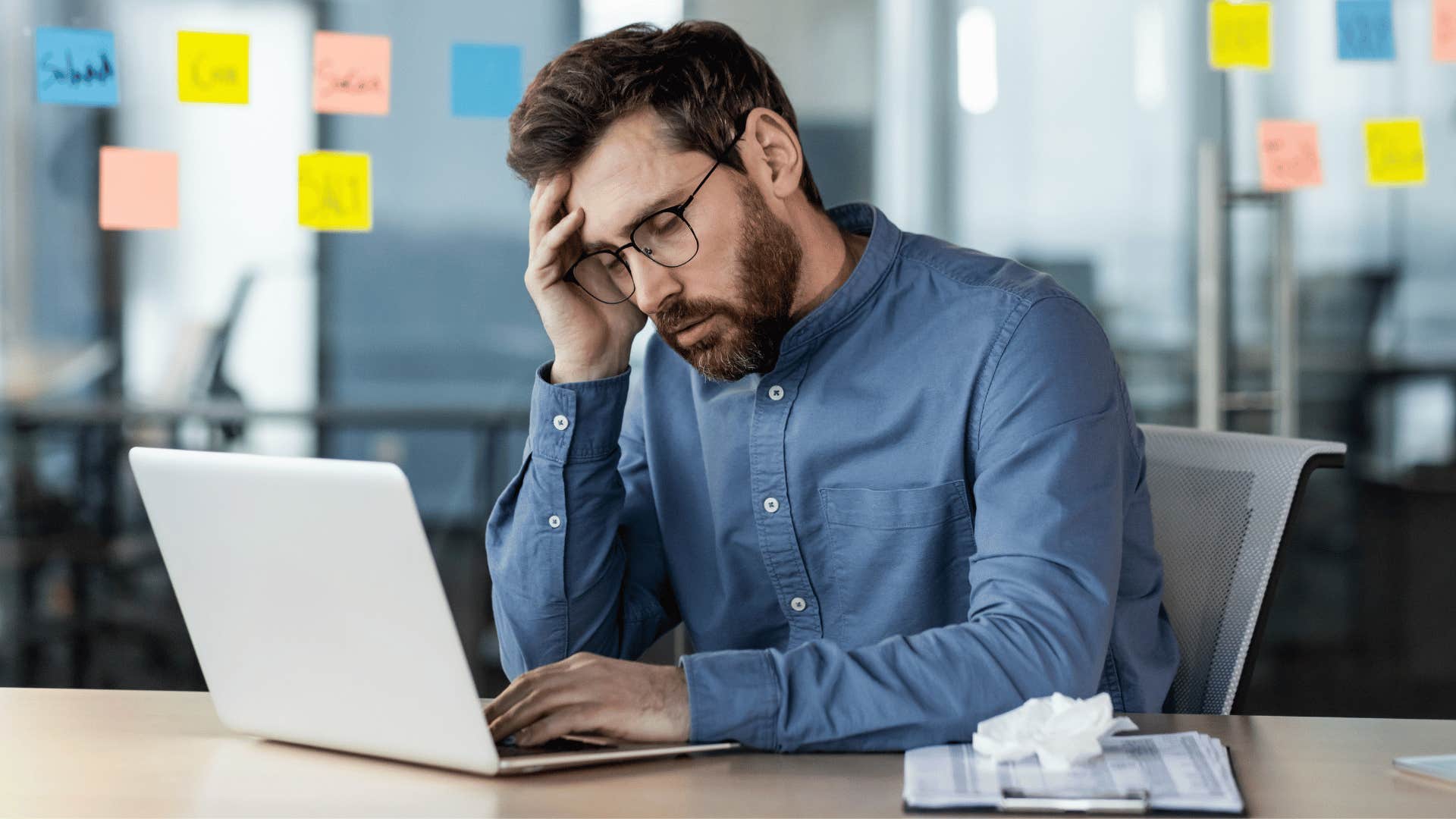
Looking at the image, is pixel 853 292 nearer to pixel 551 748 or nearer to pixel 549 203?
pixel 549 203

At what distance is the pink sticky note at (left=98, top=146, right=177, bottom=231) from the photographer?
269cm

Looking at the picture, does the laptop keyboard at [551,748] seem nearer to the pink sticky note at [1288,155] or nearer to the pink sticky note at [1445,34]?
the pink sticky note at [1288,155]

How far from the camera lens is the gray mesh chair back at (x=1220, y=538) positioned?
1.29 m

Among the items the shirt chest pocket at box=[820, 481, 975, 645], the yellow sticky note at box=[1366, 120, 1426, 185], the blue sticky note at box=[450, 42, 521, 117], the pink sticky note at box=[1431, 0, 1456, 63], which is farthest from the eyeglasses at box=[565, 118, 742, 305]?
the pink sticky note at box=[1431, 0, 1456, 63]

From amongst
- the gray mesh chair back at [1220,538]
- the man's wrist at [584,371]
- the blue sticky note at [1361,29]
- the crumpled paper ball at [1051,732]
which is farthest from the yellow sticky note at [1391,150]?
the crumpled paper ball at [1051,732]

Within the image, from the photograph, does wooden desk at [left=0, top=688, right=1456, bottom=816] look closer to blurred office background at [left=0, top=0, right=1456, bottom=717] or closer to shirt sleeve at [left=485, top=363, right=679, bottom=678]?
shirt sleeve at [left=485, top=363, right=679, bottom=678]

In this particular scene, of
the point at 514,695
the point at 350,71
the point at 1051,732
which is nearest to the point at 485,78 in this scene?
the point at 350,71

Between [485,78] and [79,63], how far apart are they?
2.51 feet

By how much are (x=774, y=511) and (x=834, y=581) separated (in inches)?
3.3

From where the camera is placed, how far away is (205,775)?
0.91 metres

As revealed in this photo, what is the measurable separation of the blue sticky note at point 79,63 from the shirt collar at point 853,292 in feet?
6.16

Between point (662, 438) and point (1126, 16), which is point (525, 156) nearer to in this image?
point (662, 438)

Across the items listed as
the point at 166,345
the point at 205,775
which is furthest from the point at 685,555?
the point at 166,345

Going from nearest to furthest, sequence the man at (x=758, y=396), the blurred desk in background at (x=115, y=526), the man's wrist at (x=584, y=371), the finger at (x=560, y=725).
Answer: the finger at (x=560, y=725) → the man at (x=758, y=396) → the man's wrist at (x=584, y=371) → the blurred desk in background at (x=115, y=526)
